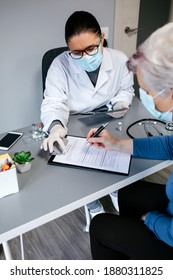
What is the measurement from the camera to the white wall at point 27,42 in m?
1.82

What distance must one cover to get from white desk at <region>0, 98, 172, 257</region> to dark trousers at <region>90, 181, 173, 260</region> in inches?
6.1

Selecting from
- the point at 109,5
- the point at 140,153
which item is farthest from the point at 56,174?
the point at 109,5

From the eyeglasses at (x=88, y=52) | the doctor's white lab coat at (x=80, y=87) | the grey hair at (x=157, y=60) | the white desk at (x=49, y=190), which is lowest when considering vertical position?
the white desk at (x=49, y=190)

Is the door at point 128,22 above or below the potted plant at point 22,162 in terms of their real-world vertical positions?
above

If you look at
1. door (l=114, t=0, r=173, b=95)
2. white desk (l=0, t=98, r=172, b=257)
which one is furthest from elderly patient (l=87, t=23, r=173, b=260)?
door (l=114, t=0, r=173, b=95)

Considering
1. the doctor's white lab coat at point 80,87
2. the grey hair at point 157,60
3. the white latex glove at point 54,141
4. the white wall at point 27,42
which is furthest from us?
the white wall at point 27,42

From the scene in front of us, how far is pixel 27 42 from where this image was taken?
192cm

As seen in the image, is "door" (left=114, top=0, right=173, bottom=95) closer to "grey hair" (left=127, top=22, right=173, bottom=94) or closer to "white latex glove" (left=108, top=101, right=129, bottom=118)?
"white latex glove" (left=108, top=101, right=129, bottom=118)

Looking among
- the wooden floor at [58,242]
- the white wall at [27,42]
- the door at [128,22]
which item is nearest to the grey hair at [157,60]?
the wooden floor at [58,242]

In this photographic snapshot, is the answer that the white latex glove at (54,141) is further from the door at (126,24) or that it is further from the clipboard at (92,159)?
the door at (126,24)

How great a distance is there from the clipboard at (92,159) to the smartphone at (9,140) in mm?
A: 217

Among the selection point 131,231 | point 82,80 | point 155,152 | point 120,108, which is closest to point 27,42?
point 82,80

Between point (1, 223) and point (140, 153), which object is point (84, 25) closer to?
point (140, 153)

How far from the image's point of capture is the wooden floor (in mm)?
1453
